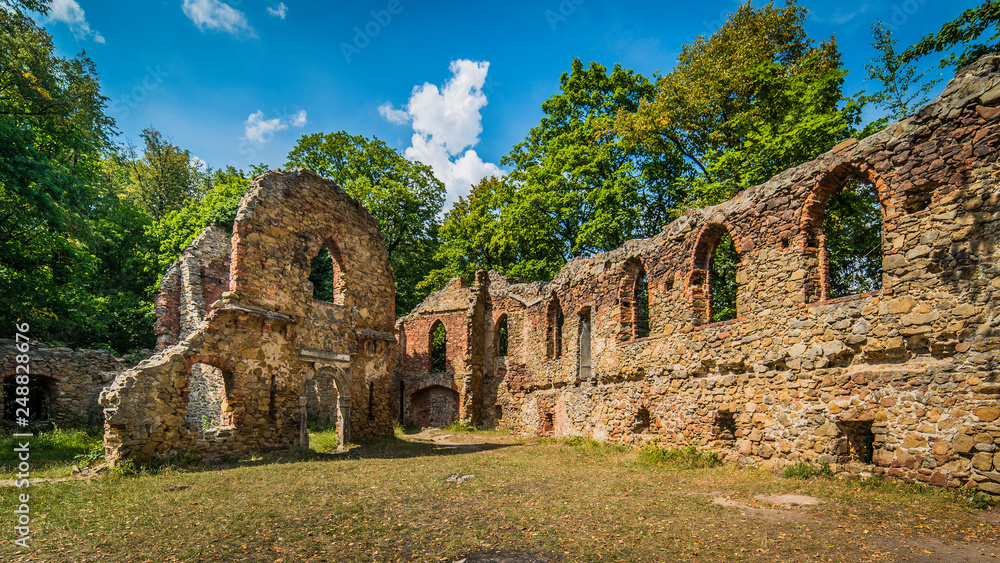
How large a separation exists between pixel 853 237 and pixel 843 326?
26.3 ft

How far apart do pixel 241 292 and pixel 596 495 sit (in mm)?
9405

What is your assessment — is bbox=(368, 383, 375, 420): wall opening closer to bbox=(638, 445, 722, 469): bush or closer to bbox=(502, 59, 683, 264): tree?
bbox=(638, 445, 722, 469): bush

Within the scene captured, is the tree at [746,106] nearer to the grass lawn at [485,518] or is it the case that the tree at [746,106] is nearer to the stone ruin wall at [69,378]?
the grass lawn at [485,518]

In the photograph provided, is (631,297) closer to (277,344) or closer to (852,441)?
(852,441)

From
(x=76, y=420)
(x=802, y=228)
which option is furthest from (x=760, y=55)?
(x=76, y=420)

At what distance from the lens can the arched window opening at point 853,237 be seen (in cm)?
1519

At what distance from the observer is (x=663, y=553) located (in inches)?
219

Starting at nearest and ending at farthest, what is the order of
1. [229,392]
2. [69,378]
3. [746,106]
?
1. [229,392]
2. [69,378]
3. [746,106]

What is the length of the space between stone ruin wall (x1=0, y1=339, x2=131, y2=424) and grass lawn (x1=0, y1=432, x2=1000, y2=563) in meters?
10.1

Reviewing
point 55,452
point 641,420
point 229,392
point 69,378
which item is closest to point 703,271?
point 641,420

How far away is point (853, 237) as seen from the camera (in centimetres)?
1537

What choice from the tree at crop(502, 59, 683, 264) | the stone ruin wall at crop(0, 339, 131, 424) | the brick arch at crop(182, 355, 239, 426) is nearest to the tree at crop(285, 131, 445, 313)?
the tree at crop(502, 59, 683, 264)

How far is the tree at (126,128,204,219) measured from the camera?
108 feet

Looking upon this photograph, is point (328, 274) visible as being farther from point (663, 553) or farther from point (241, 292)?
point (663, 553)
